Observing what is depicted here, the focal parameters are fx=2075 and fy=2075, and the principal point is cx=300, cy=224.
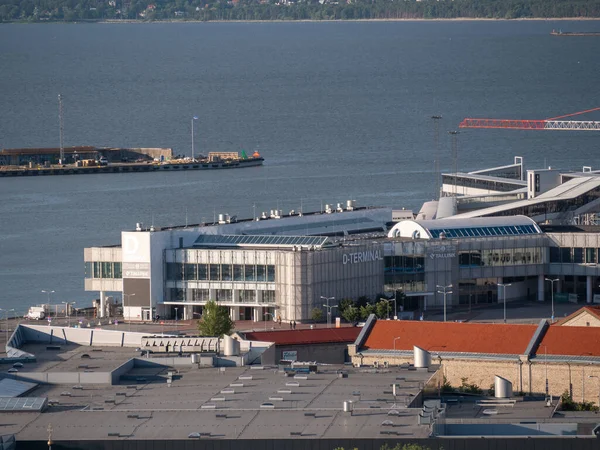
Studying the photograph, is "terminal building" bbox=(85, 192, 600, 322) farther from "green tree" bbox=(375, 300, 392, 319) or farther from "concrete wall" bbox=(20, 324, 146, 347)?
"concrete wall" bbox=(20, 324, 146, 347)

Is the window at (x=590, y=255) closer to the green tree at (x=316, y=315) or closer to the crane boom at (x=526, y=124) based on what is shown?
the green tree at (x=316, y=315)

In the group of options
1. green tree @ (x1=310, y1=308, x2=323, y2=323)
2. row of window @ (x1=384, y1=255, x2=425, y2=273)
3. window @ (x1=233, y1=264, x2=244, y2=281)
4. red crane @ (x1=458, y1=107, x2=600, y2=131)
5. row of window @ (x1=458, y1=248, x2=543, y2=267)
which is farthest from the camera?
red crane @ (x1=458, y1=107, x2=600, y2=131)

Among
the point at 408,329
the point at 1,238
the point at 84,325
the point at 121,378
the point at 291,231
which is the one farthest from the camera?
the point at 1,238

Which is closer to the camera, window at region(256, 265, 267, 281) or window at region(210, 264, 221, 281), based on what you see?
window at region(256, 265, 267, 281)

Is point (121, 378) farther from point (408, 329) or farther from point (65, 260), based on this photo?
point (65, 260)

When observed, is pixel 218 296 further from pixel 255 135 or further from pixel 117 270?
pixel 255 135

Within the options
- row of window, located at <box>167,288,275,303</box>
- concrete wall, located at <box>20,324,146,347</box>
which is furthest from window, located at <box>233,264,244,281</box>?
concrete wall, located at <box>20,324,146,347</box>

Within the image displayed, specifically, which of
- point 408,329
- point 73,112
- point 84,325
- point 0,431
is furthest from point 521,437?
point 73,112
